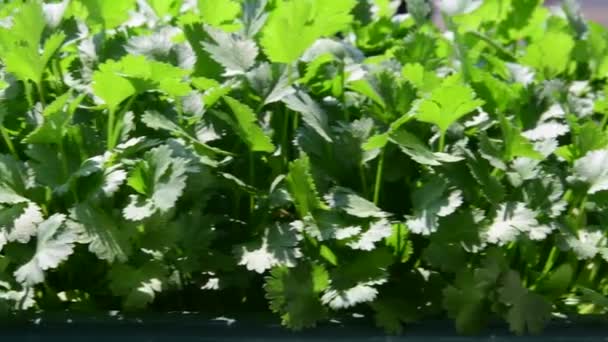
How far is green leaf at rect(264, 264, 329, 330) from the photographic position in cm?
78

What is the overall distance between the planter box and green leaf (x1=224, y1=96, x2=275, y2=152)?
0.49 feet

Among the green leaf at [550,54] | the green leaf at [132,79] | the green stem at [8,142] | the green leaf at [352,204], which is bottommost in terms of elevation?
the green leaf at [352,204]

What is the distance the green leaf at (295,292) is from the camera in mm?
779

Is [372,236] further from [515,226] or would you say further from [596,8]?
[596,8]

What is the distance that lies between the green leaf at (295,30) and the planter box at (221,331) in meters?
0.23

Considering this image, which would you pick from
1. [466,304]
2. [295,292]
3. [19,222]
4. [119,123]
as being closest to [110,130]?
[119,123]

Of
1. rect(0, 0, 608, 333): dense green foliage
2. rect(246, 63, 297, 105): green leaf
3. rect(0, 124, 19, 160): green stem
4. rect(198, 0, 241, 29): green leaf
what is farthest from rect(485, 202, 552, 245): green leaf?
rect(0, 124, 19, 160): green stem

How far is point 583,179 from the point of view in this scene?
85 cm

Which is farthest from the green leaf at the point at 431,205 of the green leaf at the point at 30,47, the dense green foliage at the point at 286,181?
the green leaf at the point at 30,47

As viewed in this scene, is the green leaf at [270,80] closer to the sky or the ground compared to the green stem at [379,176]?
closer to the sky

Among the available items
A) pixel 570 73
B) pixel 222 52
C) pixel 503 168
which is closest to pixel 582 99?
pixel 570 73

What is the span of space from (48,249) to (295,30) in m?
0.28

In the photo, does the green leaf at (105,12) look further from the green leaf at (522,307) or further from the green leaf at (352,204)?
the green leaf at (522,307)

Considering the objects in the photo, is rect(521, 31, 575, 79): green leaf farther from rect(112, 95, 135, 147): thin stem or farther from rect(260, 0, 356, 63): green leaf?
rect(112, 95, 135, 147): thin stem
